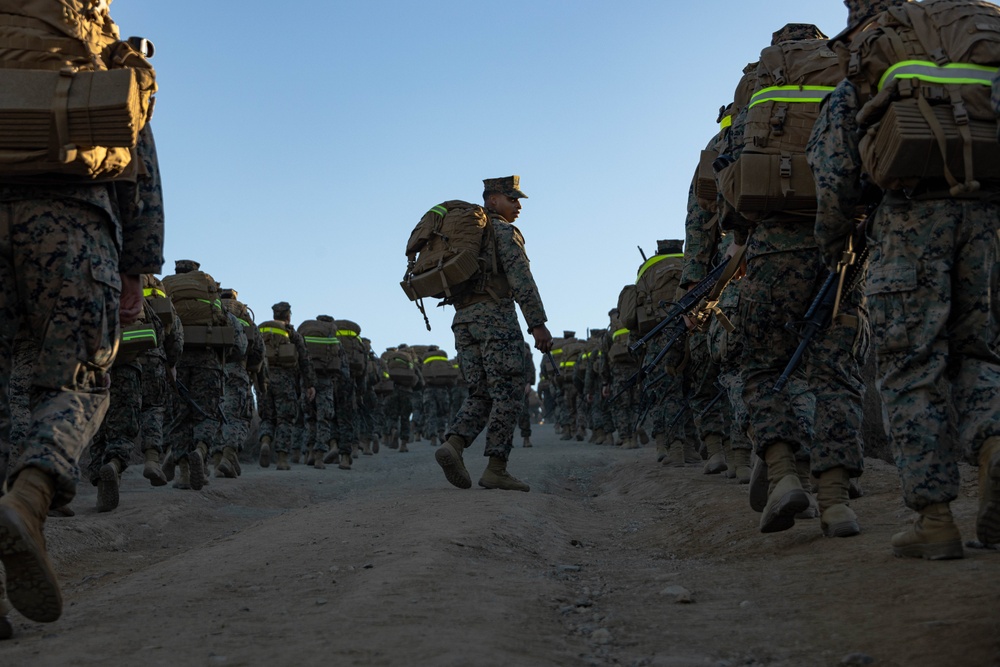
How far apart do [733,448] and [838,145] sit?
16.2ft

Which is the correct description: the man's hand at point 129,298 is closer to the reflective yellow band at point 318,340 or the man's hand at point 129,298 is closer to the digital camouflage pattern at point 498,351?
the digital camouflage pattern at point 498,351

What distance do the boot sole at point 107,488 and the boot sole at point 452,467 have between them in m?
2.70

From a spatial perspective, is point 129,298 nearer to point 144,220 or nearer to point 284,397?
point 144,220

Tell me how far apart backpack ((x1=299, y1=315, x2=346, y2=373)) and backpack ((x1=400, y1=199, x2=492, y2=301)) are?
8.66m

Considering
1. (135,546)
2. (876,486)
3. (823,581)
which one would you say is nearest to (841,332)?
(823,581)

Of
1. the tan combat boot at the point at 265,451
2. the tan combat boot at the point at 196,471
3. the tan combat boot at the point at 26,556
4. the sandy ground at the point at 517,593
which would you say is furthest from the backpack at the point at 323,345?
the tan combat boot at the point at 26,556

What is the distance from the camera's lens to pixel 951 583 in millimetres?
3354

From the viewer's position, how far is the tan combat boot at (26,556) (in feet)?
10.3

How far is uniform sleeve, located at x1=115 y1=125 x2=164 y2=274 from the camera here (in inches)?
162

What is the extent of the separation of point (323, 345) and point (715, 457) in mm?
9788

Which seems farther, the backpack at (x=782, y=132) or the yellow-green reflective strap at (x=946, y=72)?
the backpack at (x=782, y=132)

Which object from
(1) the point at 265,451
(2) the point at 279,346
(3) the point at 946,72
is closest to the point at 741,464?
(3) the point at 946,72

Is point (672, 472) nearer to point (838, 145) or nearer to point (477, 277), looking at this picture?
point (477, 277)

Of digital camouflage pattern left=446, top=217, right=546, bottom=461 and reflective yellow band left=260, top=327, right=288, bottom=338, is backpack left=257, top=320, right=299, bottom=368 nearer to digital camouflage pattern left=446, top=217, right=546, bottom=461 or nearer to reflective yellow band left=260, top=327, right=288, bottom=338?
reflective yellow band left=260, top=327, right=288, bottom=338
